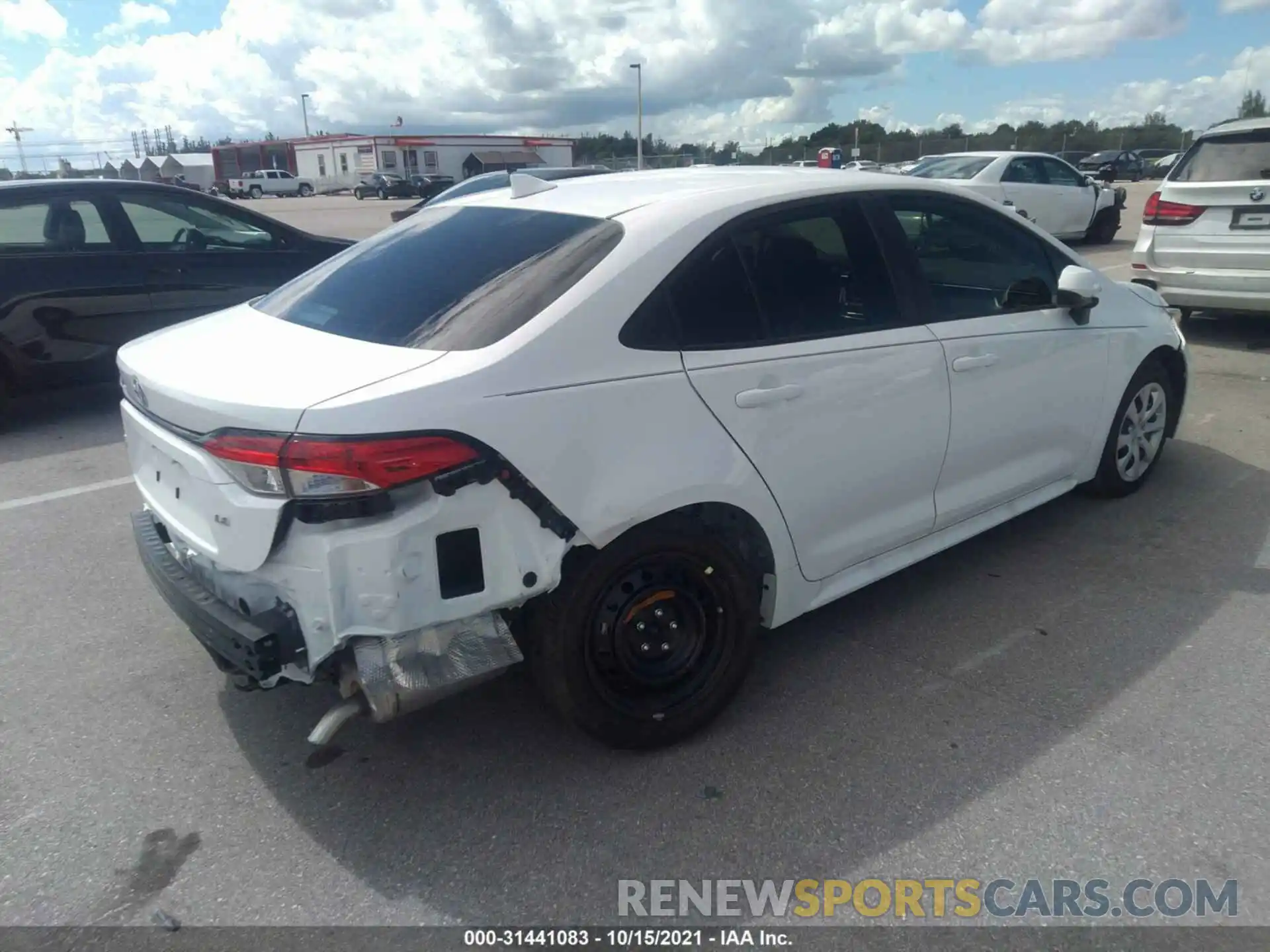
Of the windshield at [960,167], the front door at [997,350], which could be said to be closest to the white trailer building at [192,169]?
the windshield at [960,167]

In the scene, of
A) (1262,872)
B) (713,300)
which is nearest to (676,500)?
(713,300)

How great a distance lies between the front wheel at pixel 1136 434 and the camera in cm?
469

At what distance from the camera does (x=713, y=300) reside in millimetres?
2984

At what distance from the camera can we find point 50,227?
6672mm

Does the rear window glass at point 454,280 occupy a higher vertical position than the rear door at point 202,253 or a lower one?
higher

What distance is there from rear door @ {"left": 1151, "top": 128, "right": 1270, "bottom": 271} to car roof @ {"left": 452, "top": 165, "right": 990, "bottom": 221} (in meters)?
5.36

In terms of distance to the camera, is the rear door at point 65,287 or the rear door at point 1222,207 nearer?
the rear door at point 65,287

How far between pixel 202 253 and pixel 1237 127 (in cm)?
830

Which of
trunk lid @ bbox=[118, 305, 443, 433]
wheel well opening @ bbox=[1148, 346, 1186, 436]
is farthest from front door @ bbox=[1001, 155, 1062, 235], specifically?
trunk lid @ bbox=[118, 305, 443, 433]

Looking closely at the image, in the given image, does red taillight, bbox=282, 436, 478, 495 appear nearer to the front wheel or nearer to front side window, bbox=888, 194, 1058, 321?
front side window, bbox=888, 194, 1058, 321

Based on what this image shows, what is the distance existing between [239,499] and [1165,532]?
164 inches

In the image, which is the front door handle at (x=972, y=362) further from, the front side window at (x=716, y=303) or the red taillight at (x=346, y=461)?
the red taillight at (x=346, y=461)

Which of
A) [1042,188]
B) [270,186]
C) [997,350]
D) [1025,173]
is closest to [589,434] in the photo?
[997,350]

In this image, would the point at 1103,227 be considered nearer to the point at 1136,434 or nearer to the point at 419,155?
the point at 1136,434
